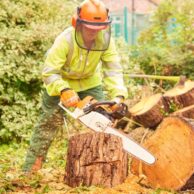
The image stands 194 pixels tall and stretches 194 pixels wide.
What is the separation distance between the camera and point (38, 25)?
23.3 feet

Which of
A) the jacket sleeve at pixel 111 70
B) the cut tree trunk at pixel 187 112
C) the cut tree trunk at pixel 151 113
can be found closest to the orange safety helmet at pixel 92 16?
the jacket sleeve at pixel 111 70

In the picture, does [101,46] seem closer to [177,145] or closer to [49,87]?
[49,87]

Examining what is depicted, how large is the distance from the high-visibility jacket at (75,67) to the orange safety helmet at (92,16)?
7.3 inches

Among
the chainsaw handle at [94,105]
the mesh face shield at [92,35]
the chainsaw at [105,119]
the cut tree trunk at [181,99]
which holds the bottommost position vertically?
the cut tree trunk at [181,99]

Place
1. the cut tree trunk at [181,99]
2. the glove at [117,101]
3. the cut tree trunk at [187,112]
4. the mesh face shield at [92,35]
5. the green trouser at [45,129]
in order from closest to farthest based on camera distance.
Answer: the glove at [117,101], the mesh face shield at [92,35], the green trouser at [45,129], the cut tree trunk at [187,112], the cut tree trunk at [181,99]

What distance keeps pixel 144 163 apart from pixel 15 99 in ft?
9.30

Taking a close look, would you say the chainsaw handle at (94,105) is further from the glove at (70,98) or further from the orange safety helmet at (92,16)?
the orange safety helmet at (92,16)

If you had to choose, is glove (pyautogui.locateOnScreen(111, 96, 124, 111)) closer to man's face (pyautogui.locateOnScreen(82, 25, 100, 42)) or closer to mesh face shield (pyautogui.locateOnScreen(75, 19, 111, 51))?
mesh face shield (pyautogui.locateOnScreen(75, 19, 111, 51))

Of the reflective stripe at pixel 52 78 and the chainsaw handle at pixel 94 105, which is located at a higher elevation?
the reflective stripe at pixel 52 78

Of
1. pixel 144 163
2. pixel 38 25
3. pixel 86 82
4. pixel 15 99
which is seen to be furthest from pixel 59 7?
pixel 144 163

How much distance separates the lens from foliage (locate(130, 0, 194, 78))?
9.35 metres

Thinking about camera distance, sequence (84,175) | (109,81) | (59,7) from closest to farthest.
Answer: (84,175)
(109,81)
(59,7)

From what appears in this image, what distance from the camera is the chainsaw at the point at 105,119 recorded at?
13.2 feet

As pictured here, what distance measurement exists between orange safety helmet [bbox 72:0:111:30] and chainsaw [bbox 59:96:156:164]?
2.01 ft
